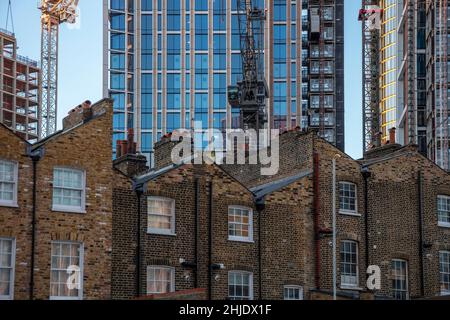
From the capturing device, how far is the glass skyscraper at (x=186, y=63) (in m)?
168

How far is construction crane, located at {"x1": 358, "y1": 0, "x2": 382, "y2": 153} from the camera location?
16012cm

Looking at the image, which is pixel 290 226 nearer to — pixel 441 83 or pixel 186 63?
pixel 441 83

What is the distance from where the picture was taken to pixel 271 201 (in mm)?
46875

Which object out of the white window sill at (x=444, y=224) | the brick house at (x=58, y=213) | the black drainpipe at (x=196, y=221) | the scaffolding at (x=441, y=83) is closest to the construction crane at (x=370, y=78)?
the scaffolding at (x=441, y=83)

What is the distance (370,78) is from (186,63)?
3020 cm

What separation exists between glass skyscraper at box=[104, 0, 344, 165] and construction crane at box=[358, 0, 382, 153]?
10728mm

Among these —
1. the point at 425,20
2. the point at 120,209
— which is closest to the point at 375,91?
the point at 425,20

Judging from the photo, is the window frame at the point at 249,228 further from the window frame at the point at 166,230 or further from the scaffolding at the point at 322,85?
the scaffolding at the point at 322,85

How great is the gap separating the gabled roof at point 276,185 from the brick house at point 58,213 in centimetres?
880

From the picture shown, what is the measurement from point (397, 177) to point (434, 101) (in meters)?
88.1

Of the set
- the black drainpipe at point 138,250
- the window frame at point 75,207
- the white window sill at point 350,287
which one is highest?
the window frame at point 75,207

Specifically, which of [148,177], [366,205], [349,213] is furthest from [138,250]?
[366,205]

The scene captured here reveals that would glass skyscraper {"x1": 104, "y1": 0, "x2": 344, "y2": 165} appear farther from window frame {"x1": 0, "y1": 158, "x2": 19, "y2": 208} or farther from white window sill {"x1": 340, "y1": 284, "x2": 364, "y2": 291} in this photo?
window frame {"x1": 0, "y1": 158, "x2": 19, "y2": 208}

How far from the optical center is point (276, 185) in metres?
49.1
